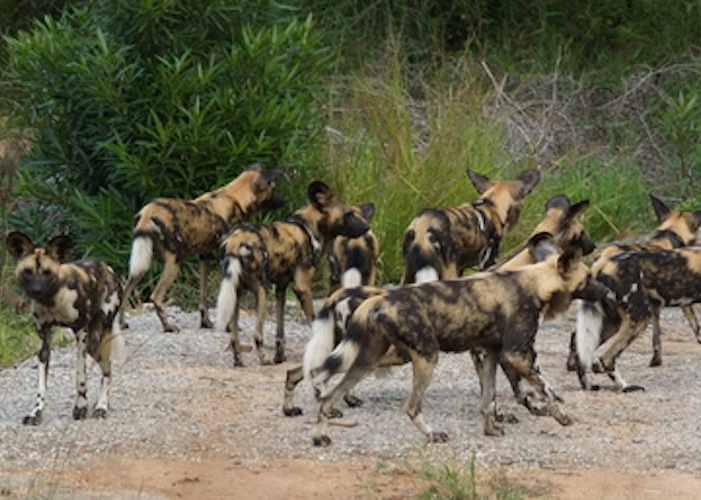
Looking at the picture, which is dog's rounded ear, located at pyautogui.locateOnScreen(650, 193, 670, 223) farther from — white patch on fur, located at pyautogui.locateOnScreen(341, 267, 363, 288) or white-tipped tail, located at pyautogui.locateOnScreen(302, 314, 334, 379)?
white-tipped tail, located at pyautogui.locateOnScreen(302, 314, 334, 379)

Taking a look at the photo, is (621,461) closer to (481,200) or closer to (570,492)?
(570,492)

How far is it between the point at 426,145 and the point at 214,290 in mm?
1878

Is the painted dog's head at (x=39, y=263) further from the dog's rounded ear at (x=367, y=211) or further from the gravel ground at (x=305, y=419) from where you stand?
the dog's rounded ear at (x=367, y=211)

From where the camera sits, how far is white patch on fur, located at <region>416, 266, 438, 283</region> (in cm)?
859

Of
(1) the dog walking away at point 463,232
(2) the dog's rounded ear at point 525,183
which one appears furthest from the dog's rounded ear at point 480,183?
(2) the dog's rounded ear at point 525,183

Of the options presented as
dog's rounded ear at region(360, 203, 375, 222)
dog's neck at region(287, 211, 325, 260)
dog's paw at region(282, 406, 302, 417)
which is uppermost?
dog's rounded ear at region(360, 203, 375, 222)

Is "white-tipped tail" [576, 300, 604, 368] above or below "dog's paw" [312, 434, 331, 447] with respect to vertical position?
above

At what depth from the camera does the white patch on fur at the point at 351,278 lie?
8.98m

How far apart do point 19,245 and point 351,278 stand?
2.50 m

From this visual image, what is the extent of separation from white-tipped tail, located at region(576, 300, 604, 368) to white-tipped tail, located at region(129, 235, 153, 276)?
2314 millimetres

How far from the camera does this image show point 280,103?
430 inches

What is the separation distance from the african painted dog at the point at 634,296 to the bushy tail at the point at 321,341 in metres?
1.30

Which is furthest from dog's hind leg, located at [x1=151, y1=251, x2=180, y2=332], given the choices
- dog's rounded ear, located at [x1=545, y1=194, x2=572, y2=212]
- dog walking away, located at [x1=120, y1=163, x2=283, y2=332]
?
dog's rounded ear, located at [x1=545, y1=194, x2=572, y2=212]

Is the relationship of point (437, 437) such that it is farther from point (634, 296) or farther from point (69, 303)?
point (634, 296)
